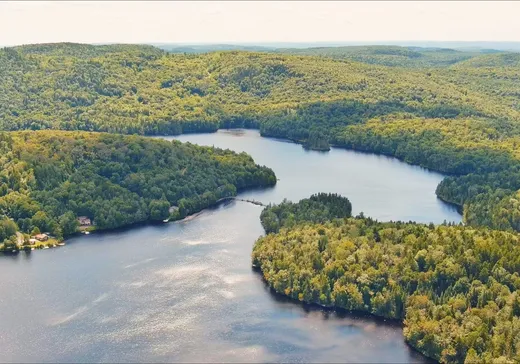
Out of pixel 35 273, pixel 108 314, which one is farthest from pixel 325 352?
pixel 35 273

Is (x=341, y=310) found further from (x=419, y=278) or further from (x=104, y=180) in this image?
(x=104, y=180)

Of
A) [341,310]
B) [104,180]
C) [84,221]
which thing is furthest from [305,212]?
[104,180]

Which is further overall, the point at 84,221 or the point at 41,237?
the point at 84,221

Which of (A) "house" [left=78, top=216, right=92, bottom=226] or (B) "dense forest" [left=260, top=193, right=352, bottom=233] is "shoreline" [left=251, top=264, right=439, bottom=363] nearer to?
(B) "dense forest" [left=260, top=193, right=352, bottom=233]

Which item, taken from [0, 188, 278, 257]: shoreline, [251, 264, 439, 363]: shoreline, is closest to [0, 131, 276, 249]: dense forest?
[0, 188, 278, 257]: shoreline

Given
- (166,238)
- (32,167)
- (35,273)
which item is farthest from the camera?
(32,167)

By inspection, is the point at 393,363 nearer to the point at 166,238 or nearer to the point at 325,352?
the point at 325,352

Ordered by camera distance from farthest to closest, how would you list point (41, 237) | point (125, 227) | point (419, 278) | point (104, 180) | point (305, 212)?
1. point (104, 180)
2. point (125, 227)
3. point (305, 212)
4. point (41, 237)
5. point (419, 278)
